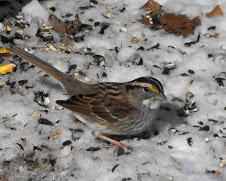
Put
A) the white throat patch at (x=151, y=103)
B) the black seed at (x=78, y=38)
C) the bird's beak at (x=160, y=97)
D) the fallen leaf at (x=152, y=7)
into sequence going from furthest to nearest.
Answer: the fallen leaf at (x=152, y=7) < the black seed at (x=78, y=38) < the white throat patch at (x=151, y=103) < the bird's beak at (x=160, y=97)

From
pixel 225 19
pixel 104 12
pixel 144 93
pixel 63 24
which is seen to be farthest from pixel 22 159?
pixel 225 19

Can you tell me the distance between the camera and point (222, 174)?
16.6ft

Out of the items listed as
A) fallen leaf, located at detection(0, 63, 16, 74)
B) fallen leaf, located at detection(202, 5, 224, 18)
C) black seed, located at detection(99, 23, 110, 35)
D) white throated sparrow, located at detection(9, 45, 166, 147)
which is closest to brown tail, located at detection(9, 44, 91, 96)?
white throated sparrow, located at detection(9, 45, 166, 147)

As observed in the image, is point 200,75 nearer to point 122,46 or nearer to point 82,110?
point 122,46

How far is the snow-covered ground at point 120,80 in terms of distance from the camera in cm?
516

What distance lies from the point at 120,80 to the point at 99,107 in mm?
991

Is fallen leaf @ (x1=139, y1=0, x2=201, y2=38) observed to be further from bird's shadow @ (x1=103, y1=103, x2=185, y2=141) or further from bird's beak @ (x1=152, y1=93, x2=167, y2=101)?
bird's beak @ (x1=152, y1=93, x2=167, y2=101)

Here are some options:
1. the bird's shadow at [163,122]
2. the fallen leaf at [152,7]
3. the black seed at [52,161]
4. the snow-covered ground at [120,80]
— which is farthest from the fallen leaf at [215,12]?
the black seed at [52,161]

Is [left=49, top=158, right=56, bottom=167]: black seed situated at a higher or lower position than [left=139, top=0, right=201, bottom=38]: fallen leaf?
lower

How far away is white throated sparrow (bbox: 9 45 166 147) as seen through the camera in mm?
5230

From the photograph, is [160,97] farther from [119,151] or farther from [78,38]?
[78,38]

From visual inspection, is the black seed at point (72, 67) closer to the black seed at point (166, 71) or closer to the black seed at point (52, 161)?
the black seed at point (166, 71)

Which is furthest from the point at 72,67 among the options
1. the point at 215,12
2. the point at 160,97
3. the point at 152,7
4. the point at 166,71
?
the point at 215,12

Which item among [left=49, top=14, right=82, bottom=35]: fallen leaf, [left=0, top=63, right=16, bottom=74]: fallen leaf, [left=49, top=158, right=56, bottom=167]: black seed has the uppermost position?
[left=49, top=14, right=82, bottom=35]: fallen leaf
